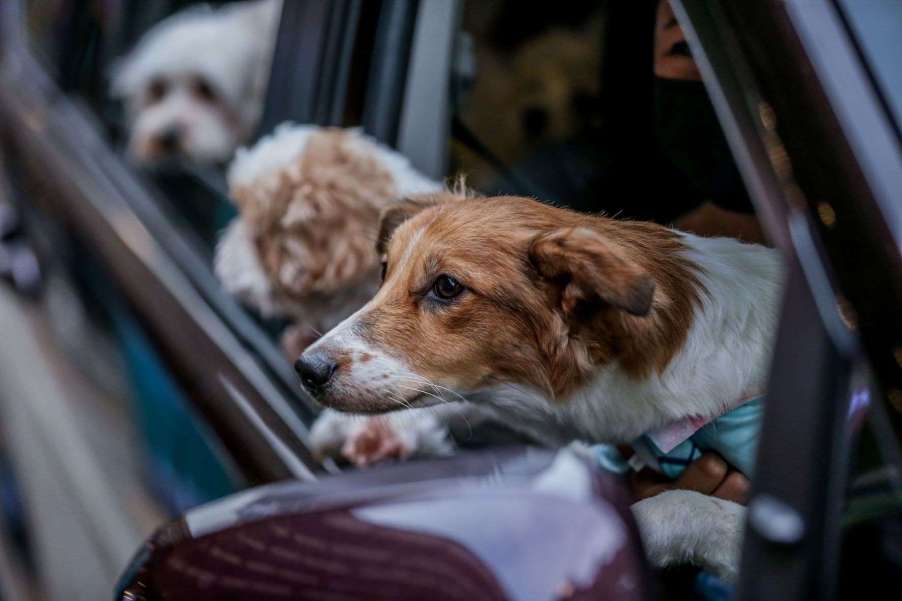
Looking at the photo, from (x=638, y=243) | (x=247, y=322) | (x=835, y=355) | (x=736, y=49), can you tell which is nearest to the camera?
(x=835, y=355)

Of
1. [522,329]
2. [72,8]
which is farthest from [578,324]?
[72,8]

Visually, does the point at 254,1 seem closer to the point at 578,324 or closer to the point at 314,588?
the point at 578,324

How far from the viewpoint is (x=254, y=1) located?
3979 mm

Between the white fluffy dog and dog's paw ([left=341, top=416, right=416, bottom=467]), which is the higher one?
the white fluffy dog

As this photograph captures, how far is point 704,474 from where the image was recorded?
142cm

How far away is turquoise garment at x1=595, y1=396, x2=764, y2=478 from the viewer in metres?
1.28

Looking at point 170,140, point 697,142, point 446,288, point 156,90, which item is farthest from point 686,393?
point 156,90

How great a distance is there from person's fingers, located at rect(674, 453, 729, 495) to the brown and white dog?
0.02 meters

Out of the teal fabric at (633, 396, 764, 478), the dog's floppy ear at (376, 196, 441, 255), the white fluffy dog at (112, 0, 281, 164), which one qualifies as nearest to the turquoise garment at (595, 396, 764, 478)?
the teal fabric at (633, 396, 764, 478)

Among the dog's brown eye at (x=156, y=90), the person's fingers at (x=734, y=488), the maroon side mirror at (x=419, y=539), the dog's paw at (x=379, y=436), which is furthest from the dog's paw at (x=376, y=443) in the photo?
the dog's brown eye at (x=156, y=90)

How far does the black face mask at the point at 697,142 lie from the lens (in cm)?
140

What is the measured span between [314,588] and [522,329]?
0.60m

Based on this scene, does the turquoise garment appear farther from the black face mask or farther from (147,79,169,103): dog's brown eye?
(147,79,169,103): dog's brown eye

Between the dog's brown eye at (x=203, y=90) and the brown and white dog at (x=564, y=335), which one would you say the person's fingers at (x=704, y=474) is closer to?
the brown and white dog at (x=564, y=335)
